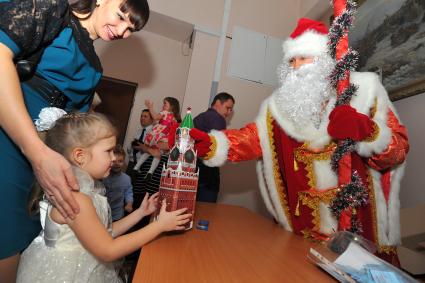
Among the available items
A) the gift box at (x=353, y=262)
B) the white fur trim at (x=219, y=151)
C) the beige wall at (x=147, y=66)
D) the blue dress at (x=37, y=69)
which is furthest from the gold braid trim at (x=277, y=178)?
the beige wall at (x=147, y=66)

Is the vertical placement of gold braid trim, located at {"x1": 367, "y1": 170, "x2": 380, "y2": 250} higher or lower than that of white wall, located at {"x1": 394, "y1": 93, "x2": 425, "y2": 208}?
lower

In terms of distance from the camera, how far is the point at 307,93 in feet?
4.99

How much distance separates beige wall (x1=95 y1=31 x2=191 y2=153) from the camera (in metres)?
4.19

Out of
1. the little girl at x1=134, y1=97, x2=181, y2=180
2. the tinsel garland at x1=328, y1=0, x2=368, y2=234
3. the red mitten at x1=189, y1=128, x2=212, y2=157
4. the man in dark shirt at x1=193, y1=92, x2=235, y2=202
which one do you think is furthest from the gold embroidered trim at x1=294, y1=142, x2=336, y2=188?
the little girl at x1=134, y1=97, x2=181, y2=180

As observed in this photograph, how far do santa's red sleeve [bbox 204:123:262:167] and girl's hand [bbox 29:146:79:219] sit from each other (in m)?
0.83

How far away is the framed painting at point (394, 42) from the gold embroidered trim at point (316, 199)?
1360mm

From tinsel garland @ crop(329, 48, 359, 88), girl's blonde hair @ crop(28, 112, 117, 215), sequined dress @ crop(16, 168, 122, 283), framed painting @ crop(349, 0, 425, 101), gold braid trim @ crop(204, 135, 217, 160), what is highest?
framed painting @ crop(349, 0, 425, 101)

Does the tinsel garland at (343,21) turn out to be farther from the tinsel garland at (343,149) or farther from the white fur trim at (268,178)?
the white fur trim at (268,178)

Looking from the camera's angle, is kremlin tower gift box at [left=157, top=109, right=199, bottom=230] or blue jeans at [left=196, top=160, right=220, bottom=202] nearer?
Answer: kremlin tower gift box at [left=157, top=109, right=199, bottom=230]

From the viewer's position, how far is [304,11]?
3.90m

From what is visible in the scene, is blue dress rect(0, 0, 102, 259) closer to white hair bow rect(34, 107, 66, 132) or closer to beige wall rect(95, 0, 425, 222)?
white hair bow rect(34, 107, 66, 132)

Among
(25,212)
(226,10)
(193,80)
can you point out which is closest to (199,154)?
(25,212)

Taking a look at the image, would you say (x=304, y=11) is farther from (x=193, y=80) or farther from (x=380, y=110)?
(x=380, y=110)

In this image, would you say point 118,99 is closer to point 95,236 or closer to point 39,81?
point 39,81
